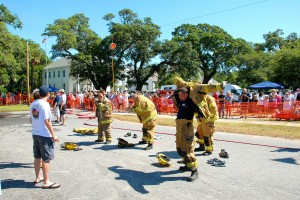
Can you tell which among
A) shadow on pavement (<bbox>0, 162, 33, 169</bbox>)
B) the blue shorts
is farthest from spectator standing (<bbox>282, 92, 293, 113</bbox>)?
the blue shorts

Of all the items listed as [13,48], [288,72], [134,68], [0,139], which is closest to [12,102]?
[13,48]

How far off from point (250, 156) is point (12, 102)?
3587 cm

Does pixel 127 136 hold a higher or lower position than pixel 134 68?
lower

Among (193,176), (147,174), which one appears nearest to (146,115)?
(147,174)

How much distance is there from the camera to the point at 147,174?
657 centimetres

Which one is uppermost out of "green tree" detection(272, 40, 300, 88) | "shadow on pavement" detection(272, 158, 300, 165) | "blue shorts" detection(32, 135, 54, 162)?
"green tree" detection(272, 40, 300, 88)

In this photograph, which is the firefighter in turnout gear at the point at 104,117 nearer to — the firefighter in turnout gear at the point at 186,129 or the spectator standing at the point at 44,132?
the firefighter in turnout gear at the point at 186,129

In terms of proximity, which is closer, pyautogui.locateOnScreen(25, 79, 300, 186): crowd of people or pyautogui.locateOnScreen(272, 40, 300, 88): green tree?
pyautogui.locateOnScreen(25, 79, 300, 186): crowd of people

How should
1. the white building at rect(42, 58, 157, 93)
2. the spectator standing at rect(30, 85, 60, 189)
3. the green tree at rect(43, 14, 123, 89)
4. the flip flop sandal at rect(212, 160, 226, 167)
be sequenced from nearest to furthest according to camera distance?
the spectator standing at rect(30, 85, 60, 189) < the flip flop sandal at rect(212, 160, 226, 167) < the green tree at rect(43, 14, 123, 89) < the white building at rect(42, 58, 157, 93)

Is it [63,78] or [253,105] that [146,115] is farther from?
[63,78]

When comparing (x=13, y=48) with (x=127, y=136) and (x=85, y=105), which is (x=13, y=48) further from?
(x=127, y=136)

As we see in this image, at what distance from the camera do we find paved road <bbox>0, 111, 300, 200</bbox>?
5.38 metres

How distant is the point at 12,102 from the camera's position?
3856 centimetres

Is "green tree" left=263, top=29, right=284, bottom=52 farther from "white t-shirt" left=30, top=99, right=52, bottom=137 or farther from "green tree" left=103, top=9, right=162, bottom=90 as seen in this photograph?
"white t-shirt" left=30, top=99, right=52, bottom=137
